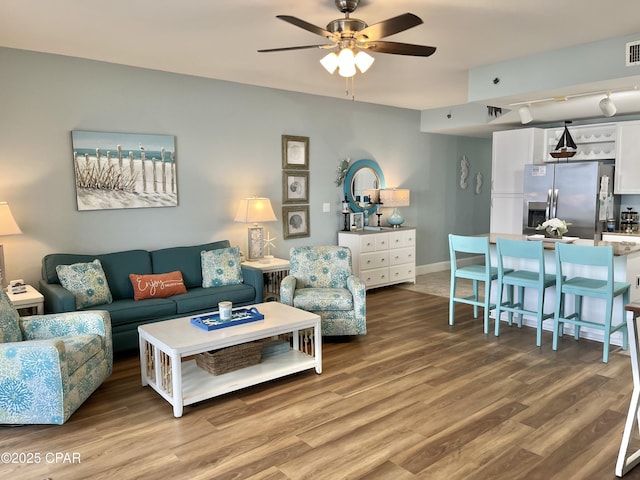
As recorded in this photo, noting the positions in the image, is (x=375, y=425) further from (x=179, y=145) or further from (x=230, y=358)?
(x=179, y=145)

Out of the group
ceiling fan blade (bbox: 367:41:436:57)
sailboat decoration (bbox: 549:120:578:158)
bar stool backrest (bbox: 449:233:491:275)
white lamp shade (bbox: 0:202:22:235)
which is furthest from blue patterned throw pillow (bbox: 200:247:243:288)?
sailboat decoration (bbox: 549:120:578:158)

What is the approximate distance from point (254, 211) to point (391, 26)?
9.28 feet

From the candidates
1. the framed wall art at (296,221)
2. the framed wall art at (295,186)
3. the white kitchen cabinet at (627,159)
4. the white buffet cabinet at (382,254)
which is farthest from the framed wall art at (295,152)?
the white kitchen cabinet at (627,159)

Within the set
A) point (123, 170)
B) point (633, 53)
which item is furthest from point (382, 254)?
point (633, 53)

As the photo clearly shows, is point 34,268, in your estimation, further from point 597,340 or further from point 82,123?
point 597,340

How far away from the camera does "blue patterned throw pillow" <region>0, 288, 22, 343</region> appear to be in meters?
3.03

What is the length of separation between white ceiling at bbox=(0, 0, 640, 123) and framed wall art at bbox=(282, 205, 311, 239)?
163 cm

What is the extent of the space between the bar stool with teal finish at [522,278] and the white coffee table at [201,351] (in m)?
1.94

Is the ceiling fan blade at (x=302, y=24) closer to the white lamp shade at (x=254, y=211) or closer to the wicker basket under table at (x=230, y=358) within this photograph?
the wicker basket under table at (x=230, y=358)

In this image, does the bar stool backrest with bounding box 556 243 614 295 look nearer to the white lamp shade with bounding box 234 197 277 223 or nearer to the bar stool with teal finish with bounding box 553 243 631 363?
the bar stool with teal finish with bounding box 553 243 631 363

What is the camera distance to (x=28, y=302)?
3637 millimetres

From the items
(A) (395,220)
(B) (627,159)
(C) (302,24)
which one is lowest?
(A) (395,220)

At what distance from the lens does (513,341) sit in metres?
4.41

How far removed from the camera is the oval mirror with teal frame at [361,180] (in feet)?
21.6
